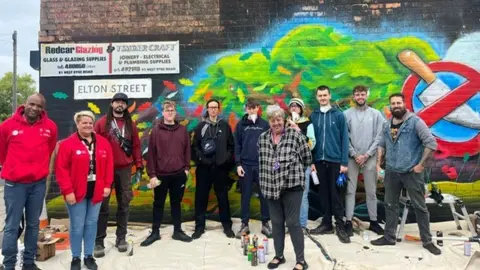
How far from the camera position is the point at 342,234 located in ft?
16.2

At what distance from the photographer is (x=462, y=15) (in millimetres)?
5824

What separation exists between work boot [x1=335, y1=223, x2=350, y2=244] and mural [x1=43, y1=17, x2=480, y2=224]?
0.87m

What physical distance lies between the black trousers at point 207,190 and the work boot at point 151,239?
54 centimetres

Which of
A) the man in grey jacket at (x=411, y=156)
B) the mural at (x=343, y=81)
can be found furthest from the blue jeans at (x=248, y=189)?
the man in grey jacket at (x=411, y=156)

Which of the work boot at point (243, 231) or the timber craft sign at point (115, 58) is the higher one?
the timber craft sign at point (115, 58)

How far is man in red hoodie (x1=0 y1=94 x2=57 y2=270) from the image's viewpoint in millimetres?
3891

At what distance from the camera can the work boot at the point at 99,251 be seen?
446 centimetres

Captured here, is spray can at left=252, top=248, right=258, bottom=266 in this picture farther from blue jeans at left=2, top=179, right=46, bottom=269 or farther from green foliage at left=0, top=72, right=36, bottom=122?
green foliage at left=0, top=72, right=36, bottom=122

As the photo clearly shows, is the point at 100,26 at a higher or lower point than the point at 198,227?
higher

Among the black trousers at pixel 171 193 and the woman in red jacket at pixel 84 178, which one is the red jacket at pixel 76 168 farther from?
the black trousers at pixel 171 193

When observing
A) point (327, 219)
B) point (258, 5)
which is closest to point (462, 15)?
point (258, 5)

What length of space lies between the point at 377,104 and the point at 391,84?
14.9 inches

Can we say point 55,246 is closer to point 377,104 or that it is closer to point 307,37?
point 307,37

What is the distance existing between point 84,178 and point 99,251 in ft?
3.54
